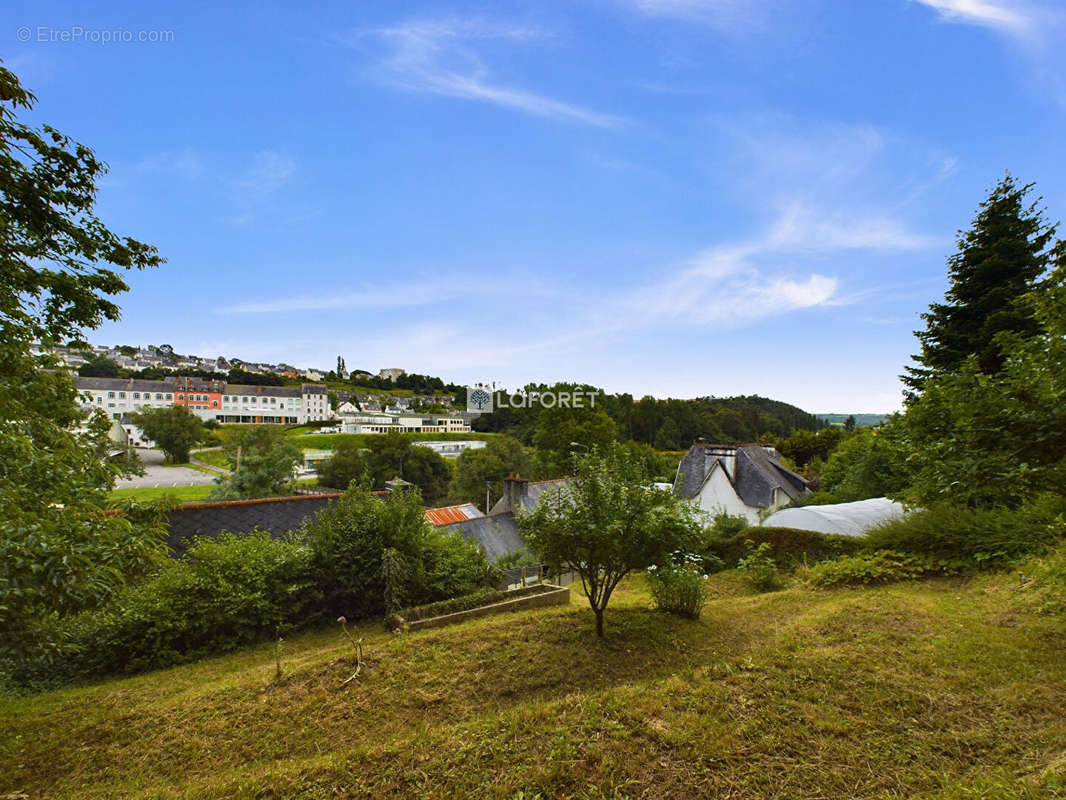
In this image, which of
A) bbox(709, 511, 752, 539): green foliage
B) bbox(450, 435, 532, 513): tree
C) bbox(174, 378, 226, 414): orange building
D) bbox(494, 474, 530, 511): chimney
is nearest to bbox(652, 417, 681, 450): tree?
bbox(450, 435, 532, 513): tree

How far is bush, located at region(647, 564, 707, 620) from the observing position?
21.9 ft

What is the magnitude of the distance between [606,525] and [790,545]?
858 cm

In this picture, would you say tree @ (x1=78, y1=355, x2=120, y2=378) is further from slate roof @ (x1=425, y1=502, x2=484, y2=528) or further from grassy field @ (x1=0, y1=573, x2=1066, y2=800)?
grassy field @ (x1=0, y1=573, x2=1066, y2=800)

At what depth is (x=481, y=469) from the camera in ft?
132

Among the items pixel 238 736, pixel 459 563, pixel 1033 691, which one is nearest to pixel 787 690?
pixel 1033 691

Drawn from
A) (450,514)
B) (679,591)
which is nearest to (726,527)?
(679,591)

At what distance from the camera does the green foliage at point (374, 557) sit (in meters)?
8.17

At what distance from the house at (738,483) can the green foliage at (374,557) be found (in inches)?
491

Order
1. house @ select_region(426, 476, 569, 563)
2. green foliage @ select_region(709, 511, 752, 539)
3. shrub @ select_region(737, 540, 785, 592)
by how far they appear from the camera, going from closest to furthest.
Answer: shrub @ select_region(737, 540, 785, 592) < green foliage @ select_region(709, 511, 752, 539) < house @ select_region(426, 476, 569, 563)

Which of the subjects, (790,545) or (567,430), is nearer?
(790,545)

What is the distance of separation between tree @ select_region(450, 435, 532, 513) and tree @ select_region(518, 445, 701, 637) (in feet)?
105

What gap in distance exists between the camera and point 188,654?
6500mm

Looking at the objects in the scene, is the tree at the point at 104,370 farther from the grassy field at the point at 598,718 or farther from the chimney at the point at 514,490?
the grassy field at the point at 598,718

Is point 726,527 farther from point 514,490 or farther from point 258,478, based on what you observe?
point 258,478
